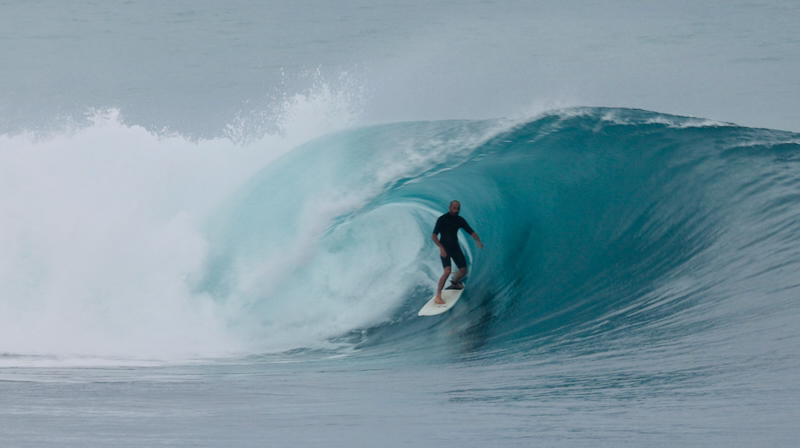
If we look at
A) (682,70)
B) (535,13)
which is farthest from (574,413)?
(535,13)

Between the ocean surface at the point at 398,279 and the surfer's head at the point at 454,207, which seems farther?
the surfer's head at the point at 454,207

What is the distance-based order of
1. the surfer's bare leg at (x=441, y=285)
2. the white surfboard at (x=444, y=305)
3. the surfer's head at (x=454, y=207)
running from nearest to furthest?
1. the surfer's head at (x=454, y=207)
2. the surfer's bare leg at (x=441, y=285)
3. the white surfboard at (x=444, y=305)

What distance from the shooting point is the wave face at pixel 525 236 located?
6.40 metres

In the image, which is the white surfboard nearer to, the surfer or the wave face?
the wave face

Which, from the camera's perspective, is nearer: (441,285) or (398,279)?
(441,285)

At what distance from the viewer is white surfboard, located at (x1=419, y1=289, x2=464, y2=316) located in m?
7.47

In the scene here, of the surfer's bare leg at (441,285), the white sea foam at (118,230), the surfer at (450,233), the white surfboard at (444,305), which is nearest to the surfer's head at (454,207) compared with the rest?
the surfer at (450,233)

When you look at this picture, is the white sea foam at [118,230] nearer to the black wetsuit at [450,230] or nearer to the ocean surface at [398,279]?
the ocean surface at [398,279]

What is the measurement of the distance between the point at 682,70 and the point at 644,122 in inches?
413

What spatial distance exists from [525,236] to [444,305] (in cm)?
171

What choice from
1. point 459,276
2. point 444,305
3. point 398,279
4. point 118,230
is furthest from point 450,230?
point 118,230

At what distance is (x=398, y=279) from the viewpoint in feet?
28.5

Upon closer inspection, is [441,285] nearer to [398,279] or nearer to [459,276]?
[459,276]

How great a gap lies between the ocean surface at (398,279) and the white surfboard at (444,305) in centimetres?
10
